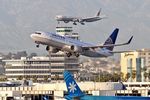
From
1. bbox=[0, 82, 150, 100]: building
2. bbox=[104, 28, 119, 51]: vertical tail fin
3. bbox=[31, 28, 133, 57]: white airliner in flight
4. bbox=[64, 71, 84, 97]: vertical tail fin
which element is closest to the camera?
bbox=[64, 71, 84, 97]: vertical tail fin

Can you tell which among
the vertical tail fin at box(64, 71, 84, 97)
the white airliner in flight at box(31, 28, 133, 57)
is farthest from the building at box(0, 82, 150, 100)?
the vertical tail fin at box(64, 71, 84, 97)

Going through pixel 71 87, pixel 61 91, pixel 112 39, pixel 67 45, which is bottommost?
pixel 71 87

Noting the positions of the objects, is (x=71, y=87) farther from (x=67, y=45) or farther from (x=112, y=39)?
(x=112, y=39)

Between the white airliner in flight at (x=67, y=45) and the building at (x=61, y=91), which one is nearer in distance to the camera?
the white airliner in flight at (x=67, y=45)

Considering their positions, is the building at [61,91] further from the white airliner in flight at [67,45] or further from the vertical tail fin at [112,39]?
the vertical tail fin at [112,39]

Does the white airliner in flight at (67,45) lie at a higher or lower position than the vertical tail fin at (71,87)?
higher

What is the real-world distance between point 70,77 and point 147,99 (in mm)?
14093

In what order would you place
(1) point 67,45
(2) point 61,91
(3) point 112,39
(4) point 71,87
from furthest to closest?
1. (3) point 112,39
2. (2) point 61,91
3. (1) point 67,45
4. (4) point 71,87

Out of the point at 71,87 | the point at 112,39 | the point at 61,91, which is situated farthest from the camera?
the point at 112,39

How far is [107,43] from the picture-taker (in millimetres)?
190000

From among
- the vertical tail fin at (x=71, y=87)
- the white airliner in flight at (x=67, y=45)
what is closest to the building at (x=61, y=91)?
the white airliner in flight at (x=67, y=45)

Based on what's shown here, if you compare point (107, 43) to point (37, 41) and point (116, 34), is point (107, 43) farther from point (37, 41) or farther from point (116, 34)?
point (37, 41)

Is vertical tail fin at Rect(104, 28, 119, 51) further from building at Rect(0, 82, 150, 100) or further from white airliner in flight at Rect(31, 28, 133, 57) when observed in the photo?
white airliner in flight at Rect(31, 28, 133, 57)

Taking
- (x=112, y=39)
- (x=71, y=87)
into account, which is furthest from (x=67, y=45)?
(x=71, y=87)
